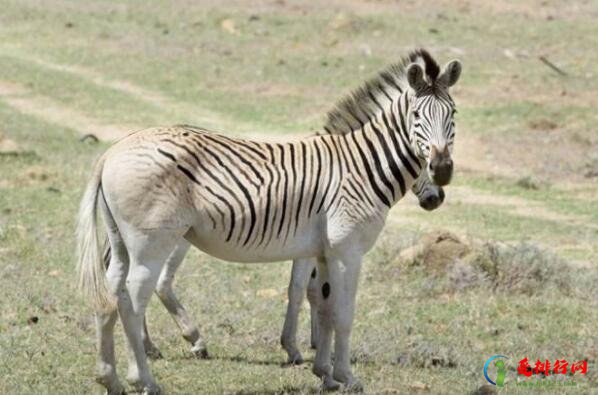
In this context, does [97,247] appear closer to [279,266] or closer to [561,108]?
[279,266]

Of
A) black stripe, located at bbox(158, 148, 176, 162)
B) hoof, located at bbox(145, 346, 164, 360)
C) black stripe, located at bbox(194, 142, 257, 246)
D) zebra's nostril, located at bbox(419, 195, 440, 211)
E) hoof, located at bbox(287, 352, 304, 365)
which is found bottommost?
hoof, located at bbox(145, 346, 164, 360)

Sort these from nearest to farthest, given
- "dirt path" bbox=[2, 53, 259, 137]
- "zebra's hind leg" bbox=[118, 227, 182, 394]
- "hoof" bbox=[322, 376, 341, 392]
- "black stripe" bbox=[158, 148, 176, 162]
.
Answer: "zebra's hind leg" bbox=[118, 227, 182, 394], "black stripe" bbox=[158, 148, 176, 162], "hoof" bbox=[322, 376, 341, 392], "dirt path" bbox=[2, 53, 259, 137]

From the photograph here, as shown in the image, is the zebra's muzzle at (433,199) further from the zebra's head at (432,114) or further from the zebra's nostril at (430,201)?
the zebra's head at (432,114)

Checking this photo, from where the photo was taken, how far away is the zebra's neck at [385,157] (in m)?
6.89

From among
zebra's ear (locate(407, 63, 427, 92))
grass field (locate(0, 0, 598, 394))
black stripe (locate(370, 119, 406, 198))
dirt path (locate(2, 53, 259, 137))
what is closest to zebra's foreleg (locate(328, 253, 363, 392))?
grass field (locate(0, 0, 598, 394))

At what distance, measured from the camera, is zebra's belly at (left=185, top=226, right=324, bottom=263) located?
21.9 ft

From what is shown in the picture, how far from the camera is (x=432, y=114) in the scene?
21.8ft

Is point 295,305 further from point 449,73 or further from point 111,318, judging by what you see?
point 449,73

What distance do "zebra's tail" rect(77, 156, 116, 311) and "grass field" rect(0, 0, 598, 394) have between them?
677 millimetres

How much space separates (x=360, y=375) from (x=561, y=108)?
13058 millimetres

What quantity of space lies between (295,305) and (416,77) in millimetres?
1991

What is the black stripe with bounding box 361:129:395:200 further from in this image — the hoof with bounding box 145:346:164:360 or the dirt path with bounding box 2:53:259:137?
the dirt path with bounding box 2:53:259:137

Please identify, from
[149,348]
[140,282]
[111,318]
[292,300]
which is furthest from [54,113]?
A: [140,282]

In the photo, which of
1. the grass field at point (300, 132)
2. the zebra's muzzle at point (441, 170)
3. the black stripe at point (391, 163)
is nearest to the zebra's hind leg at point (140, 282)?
the grass field at point (300, 132)
